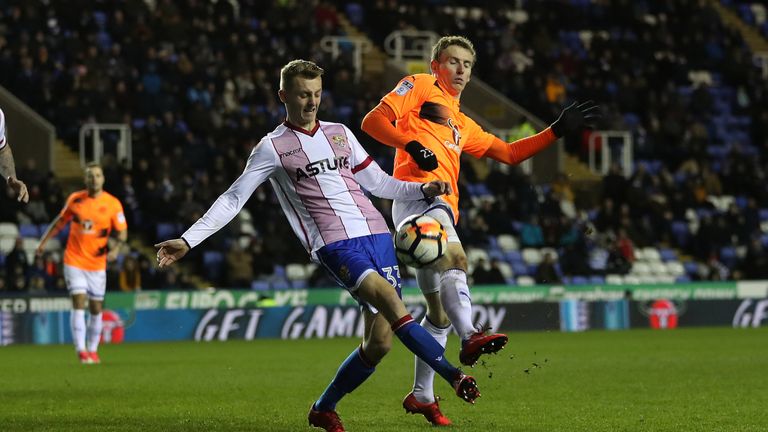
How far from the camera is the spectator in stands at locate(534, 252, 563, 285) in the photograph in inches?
971

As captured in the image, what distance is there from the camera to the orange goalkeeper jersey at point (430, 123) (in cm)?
891

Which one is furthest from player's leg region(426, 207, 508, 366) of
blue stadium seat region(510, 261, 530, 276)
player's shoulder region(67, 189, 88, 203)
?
blue stadium seat region(510, 261, 530, 276)

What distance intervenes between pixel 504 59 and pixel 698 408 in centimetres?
2090

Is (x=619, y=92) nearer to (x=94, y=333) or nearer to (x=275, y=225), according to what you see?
(x=275, y=225)

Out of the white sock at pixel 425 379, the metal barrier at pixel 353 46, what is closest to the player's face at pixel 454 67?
the white sock at pixel 425 379

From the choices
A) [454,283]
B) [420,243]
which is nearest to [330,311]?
[454,283]

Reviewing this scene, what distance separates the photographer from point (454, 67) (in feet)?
29.5

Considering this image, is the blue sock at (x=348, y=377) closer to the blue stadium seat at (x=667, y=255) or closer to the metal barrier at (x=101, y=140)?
the metal barrier at (x=101, y=140)

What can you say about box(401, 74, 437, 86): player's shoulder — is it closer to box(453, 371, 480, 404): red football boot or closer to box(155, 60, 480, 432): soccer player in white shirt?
box(155, 60, 480, 432): soccer player in white shirt

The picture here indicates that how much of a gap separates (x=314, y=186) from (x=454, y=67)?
1.77 m

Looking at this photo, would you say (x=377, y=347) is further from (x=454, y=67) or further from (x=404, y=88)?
(x=454, y=67)

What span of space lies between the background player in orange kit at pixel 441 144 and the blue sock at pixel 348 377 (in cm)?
66

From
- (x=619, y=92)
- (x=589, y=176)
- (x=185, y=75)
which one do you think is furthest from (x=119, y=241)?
(x=619, y=92)

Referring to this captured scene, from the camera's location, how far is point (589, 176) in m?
29.1
